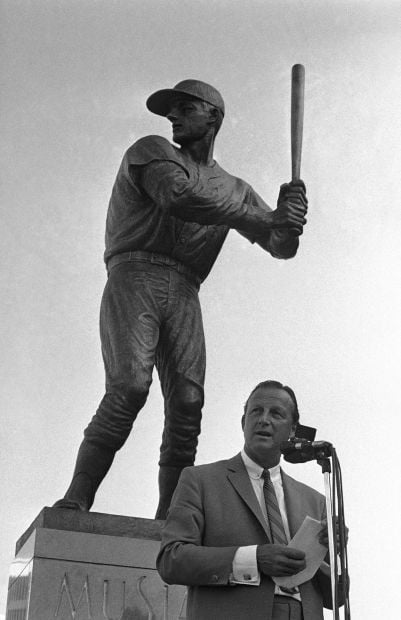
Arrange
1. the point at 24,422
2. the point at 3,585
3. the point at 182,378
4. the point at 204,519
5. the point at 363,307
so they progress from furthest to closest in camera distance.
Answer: the point at 363,307, the point at 24,422, the point at 3,585, the point at 182,378, the point at 204,519

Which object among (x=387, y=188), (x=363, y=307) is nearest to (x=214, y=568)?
(x=363, y=307)

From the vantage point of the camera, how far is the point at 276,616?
378 centimetres

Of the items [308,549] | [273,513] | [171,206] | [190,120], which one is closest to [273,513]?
[273,513]

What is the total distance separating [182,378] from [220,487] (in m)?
2.10

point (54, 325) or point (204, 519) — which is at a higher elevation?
point (54, 325)

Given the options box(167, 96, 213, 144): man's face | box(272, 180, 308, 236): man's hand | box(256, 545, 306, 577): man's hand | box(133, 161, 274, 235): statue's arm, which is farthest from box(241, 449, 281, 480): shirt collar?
box(167, 96, 213, 144): man's face

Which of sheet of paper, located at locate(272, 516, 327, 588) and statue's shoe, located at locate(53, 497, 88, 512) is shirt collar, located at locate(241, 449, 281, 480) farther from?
statue's shoe, located at locate(53, 497, 88, 512)

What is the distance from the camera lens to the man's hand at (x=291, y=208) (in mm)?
6152

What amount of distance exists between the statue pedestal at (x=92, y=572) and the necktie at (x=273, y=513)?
1583mm

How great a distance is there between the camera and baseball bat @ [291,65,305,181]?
18.5 ft

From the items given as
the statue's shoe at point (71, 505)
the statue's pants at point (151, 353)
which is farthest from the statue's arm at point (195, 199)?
the statue's shoe at point (71, 505)

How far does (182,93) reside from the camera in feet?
21.0

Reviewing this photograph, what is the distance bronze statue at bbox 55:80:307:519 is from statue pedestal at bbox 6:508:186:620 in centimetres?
31

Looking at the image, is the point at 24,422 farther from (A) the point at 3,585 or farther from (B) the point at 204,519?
(B) the point at 204,519
